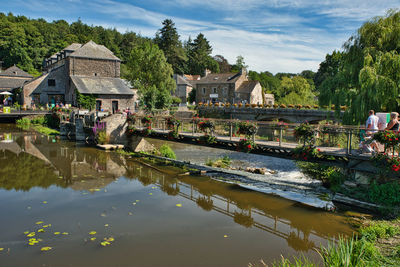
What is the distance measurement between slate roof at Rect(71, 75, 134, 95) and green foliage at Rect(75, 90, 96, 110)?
515mm

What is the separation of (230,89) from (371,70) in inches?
1578

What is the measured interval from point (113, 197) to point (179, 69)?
230 feet

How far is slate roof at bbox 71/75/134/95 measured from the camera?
37500 millimetres

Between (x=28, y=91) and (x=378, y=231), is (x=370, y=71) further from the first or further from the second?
(x=28, y=91)

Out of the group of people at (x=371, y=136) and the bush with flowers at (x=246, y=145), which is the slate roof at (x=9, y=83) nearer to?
the bush with flowers at (x=246, y=145)

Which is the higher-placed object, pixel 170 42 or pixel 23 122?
pixel 170 42

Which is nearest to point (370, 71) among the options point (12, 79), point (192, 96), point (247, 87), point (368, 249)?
point (368, 249)

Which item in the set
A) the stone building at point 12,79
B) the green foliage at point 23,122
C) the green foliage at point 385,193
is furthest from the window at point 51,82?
the green foliage at point 385,193

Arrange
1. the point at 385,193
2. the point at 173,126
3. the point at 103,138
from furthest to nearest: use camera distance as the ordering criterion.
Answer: the point at 103,138, the point at 173,126, the point at 385,193

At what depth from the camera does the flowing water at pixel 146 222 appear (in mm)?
6934

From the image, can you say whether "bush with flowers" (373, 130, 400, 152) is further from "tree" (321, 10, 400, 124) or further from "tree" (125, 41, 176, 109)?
"tree" (125, 41, 176, 109)

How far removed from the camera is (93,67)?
41.7 m

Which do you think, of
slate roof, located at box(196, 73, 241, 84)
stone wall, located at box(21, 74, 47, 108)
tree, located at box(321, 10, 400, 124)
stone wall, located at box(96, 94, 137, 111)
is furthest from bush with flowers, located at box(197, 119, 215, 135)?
slate roof, located at box(196, 73, 241, 84)

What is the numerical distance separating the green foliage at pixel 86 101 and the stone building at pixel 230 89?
23.6m
